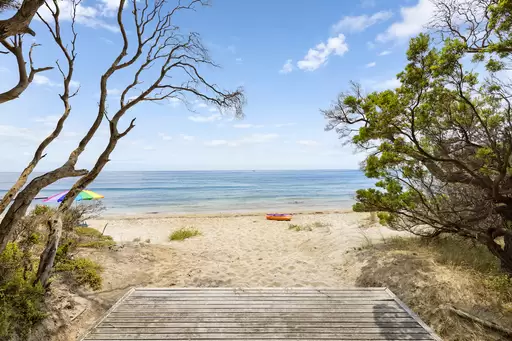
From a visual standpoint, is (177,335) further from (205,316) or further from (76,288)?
(76,288)

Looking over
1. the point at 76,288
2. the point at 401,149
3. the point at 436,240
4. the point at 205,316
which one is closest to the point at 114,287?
the point at 76,288

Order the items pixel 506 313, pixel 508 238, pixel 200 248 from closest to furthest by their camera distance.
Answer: pixel 506 313, pixel 508 238, pixel 200 248

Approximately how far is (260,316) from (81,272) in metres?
5.00

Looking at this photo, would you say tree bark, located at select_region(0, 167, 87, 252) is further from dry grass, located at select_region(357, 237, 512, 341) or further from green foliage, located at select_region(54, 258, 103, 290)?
dry grass, located at select_region(357, 237, 512, 341)

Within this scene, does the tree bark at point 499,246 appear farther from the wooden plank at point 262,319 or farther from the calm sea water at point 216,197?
the calm sea water at point 216,197

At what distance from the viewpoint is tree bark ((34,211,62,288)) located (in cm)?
523

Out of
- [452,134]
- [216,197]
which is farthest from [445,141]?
[216,197]

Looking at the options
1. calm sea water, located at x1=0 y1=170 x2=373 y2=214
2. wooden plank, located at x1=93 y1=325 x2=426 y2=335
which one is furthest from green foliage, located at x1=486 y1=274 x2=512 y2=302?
calm sea water, located at x1=0 y1=170 x2=373 y2=214

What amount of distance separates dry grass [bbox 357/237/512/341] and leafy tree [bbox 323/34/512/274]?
718 mm

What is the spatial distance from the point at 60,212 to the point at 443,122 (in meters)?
8.55

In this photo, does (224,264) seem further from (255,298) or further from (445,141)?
(445,141)

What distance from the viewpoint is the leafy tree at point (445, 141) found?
5.15m

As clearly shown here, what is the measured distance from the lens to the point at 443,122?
6.03 metres

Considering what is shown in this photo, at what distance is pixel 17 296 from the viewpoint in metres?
4.59
